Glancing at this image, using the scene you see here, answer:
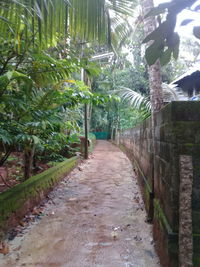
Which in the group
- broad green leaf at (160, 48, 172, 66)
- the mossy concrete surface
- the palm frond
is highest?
the palm frond

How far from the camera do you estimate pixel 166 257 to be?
1944 millimetres

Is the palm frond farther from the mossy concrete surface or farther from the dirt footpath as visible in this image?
the mossy concrete surface

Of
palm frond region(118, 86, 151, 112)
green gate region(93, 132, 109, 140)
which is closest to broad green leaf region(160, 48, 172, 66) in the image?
palm frond region(118, 86, 151, 112)

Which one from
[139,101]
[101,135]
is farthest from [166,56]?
[101,135]

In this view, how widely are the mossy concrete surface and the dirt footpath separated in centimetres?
23

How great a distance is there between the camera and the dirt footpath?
227cm

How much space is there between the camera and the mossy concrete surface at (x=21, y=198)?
107 inches

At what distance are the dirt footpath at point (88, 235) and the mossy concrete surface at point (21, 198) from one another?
233 millimetres

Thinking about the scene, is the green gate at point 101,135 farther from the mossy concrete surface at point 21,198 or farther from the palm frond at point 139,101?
the mossy concrete surface at point 21,198

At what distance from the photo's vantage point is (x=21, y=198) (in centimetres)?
318

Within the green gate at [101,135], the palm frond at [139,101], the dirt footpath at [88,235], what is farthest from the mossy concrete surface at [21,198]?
the green gate at [101,135]

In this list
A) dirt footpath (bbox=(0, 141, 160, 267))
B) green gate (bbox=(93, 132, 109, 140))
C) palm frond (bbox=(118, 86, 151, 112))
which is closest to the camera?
dirt footpath (bbox=(0, 141, 160, 267))

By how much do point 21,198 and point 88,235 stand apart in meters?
1.14

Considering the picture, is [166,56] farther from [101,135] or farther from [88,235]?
[101,135]
